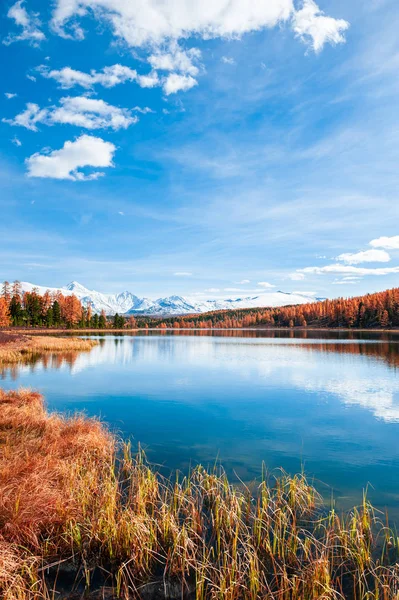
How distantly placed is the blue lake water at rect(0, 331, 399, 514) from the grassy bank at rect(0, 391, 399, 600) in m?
2.99

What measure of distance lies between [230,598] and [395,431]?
1674 cm

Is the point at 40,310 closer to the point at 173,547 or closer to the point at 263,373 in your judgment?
the point at 263,373

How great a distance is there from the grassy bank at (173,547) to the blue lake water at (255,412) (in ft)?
9.82

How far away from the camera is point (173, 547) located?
8.20 m

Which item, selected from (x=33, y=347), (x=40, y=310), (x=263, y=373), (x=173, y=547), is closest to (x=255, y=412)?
(x=173, y=547)

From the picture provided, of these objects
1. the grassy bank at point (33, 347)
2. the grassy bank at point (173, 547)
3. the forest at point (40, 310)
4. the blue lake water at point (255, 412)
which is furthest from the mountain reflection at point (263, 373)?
the forest at point (40, 310)

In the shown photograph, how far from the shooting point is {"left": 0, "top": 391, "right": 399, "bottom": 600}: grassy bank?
22.9ft

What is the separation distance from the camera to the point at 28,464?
434 inches

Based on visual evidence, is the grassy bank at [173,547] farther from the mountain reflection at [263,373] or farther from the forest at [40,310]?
the forest at [40,310]

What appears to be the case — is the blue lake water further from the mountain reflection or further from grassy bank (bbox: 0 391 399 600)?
grassy bank (bbox: 0 391 399 600)

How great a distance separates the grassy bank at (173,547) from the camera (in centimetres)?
697

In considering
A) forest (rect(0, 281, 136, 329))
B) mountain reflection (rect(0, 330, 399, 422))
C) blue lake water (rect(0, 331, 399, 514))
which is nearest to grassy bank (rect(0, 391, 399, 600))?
blue lake water (rect(0, 331, 399, 514))

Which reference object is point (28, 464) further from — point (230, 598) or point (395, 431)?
point (395, 431)

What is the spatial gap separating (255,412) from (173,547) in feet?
53.6
